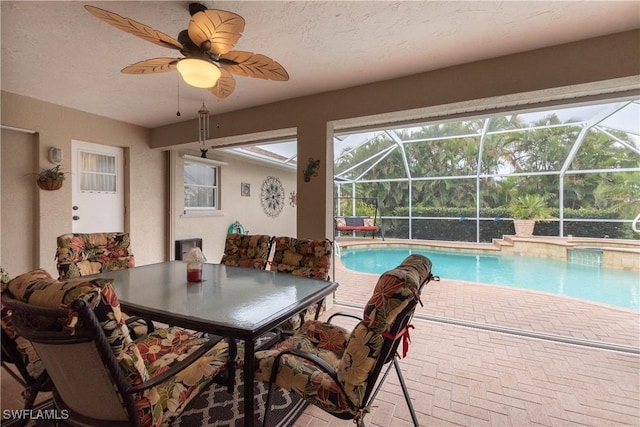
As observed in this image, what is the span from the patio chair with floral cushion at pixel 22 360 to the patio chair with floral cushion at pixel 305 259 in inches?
60.3

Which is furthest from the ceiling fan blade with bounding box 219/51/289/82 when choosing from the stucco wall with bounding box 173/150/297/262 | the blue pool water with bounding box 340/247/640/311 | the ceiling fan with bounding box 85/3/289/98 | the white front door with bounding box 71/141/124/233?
the blue pool water with bounding box 340/247/640/311

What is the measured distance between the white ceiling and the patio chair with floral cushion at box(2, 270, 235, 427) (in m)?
1.82

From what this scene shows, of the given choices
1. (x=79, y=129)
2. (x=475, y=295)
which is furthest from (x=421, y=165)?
(x=79, y=129)

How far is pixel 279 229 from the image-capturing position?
26.5 ft

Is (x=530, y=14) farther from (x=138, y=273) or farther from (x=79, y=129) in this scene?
(x=79, y=129)

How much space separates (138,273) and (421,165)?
30.1 feet

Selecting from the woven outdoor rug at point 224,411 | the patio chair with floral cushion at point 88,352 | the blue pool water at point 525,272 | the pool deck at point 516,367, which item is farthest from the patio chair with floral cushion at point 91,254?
the blue pool water at point 525,272

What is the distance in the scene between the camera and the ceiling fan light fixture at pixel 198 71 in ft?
5.34

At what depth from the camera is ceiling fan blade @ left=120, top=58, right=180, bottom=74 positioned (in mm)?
1786

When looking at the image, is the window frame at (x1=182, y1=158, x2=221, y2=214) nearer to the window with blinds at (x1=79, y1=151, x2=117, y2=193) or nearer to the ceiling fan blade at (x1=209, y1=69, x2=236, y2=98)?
the window with blinds at (x1=79, y1=151, x2=117, y2=193)

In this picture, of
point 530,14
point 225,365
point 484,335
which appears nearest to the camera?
point 225,365

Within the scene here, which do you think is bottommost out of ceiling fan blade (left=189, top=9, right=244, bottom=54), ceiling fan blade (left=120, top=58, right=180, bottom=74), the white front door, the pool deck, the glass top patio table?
the pool deck

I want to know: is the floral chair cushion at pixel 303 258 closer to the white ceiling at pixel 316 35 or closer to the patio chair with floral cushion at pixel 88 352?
the patio chair with floral cushion at pixel 88 352

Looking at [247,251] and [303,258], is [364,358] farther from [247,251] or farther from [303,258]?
[247,251]
